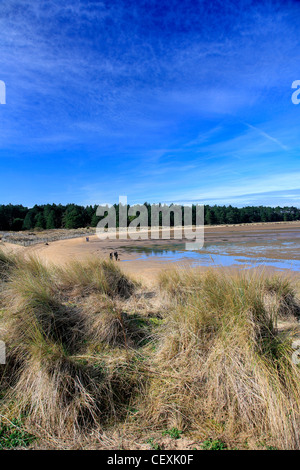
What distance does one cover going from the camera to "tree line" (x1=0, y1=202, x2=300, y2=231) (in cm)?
8656

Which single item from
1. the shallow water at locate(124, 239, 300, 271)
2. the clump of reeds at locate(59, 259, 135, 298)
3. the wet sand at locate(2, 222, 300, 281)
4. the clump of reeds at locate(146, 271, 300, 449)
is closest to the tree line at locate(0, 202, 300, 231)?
the wet sand at locate(2, 222, 300, 281)

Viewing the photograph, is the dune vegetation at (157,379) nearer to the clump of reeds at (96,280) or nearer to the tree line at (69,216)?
the clump of reeds at (96,280)

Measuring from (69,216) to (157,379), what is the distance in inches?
3642

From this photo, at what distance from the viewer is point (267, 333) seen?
326 centimetres

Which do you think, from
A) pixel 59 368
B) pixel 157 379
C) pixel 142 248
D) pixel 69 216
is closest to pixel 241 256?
pixel 142 248

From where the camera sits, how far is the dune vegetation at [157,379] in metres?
2.57

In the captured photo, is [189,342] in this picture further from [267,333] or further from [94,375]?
[94,375]

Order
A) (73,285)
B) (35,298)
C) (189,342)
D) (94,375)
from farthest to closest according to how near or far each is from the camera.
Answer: (73,285) < (35,298) < (189,342) < (94,375)

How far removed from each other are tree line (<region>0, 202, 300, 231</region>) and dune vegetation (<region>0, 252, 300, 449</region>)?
8260cm

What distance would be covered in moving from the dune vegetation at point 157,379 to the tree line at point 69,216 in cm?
8260

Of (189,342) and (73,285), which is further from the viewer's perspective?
(73,285)
